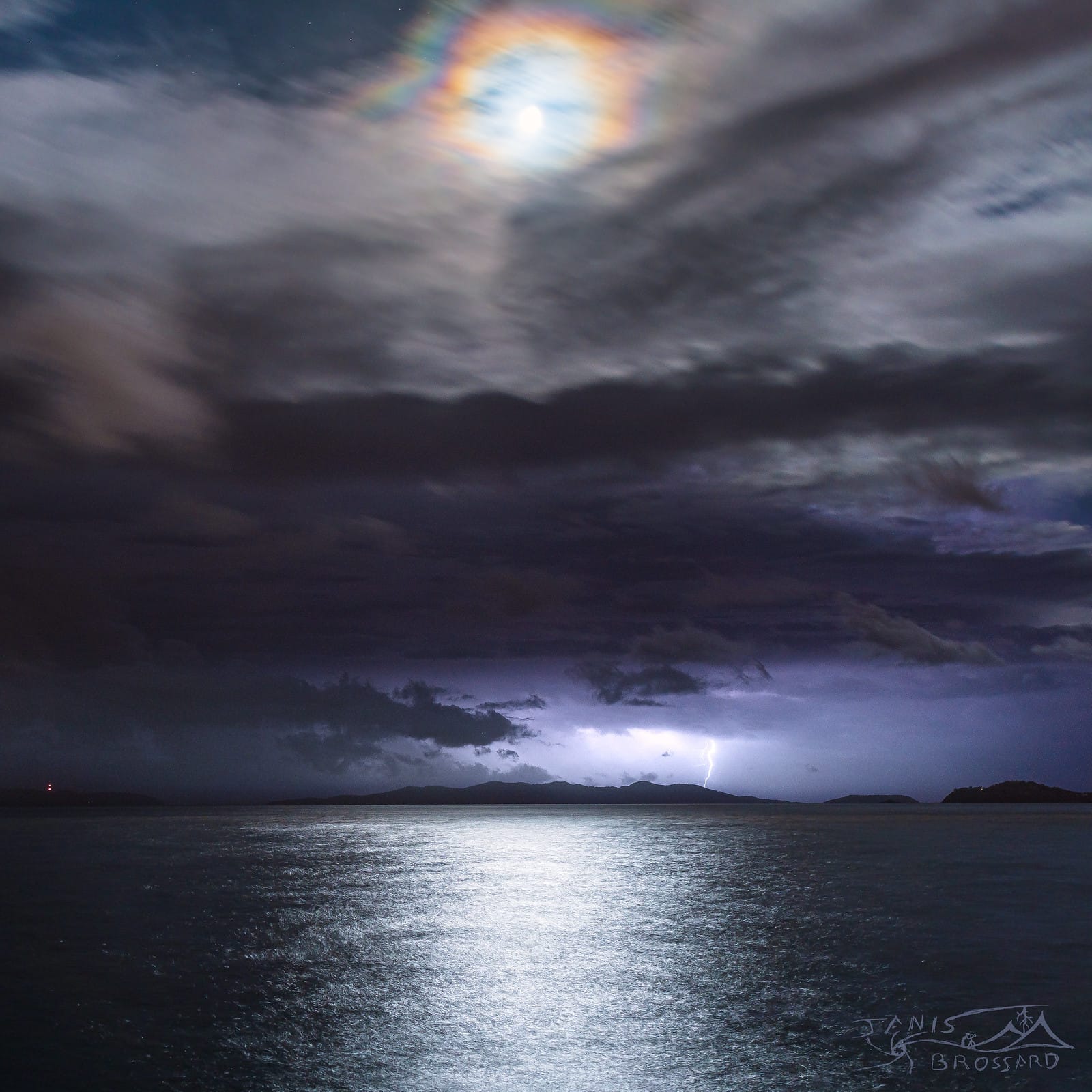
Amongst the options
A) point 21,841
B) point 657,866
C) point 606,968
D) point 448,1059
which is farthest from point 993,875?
point 21,841

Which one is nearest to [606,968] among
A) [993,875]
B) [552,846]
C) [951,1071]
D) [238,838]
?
[951,1071]

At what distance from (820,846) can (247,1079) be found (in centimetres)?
14944

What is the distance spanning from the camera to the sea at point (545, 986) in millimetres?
30438

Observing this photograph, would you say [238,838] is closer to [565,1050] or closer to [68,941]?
[68,941]

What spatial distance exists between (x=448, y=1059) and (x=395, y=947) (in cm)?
2355

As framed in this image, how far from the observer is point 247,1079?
2920cm

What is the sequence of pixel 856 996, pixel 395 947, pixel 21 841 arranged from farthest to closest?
pixel 21 841, pixel 395 947, pixel 856 996

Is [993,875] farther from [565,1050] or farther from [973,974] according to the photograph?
[565,1050]

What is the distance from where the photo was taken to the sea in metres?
30.4

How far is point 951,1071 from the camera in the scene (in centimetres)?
3047

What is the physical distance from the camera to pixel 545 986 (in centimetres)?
4328

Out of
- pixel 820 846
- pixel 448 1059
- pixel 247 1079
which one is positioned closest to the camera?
pixel 247 1079

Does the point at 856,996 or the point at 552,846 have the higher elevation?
the point at 856,996

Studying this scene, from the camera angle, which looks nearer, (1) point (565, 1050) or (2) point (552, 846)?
(1) point (565, 1050)
